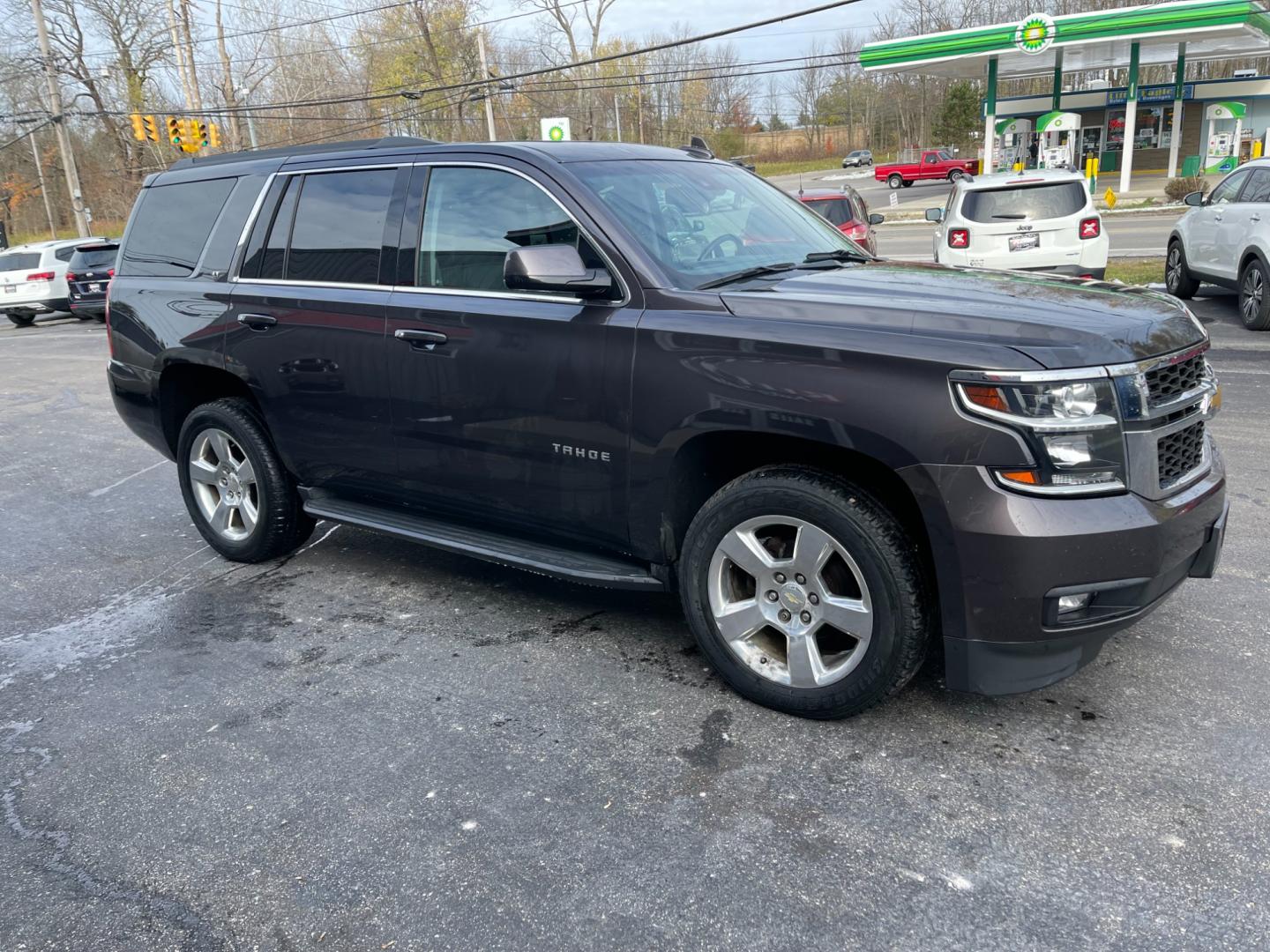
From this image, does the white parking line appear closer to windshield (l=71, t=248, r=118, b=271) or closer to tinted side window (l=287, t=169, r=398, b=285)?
tinted side window (l=287, t=169, r=398, b=285)

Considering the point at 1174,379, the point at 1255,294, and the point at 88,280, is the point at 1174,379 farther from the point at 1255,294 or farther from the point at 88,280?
the point at 88,280

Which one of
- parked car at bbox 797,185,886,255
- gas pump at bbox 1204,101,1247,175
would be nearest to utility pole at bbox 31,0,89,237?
parked car at bbox 797,185,886,255

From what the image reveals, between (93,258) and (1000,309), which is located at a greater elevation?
(1000,309)

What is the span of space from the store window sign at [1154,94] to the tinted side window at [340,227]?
45414 millimetres

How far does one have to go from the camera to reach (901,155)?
224ft

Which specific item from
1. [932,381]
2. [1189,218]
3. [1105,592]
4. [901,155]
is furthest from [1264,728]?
[901,155]

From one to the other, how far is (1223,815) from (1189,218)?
37.2ft

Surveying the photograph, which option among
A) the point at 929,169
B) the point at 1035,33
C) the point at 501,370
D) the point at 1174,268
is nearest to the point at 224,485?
the point at 501,370

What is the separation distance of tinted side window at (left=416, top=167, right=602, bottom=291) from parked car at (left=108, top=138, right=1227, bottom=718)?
0.01 metres

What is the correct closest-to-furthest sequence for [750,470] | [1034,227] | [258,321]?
[750,470], [258,321], [1034,227]

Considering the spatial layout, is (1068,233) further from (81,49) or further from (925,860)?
(81,49)

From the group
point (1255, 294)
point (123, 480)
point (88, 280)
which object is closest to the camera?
point (123, 480)

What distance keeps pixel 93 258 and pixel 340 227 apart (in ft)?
65.9

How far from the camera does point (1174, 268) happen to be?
12875mm
